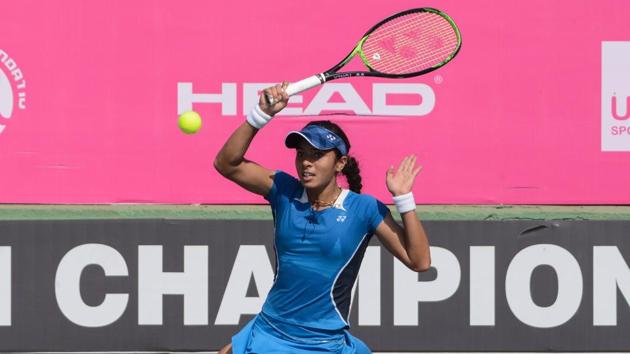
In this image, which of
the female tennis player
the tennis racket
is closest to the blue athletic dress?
the female tennis player

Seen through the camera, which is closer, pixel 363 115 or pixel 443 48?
pixel 443 48

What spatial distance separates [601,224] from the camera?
23.5 feet

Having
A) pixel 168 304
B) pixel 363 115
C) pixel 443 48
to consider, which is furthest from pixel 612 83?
pixel 168 304

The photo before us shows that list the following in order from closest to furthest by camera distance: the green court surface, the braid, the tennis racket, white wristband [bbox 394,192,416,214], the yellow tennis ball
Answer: white wristband [bbox 394,192,416,214], the braid, the yellow tennis ball, the tennis racket, the green court surface

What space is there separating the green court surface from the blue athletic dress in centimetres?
271

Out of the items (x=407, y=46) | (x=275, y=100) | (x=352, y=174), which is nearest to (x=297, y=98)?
(x=407, y=46)

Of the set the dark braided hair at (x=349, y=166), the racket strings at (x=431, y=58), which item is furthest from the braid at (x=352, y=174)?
the racket strings at (x=431, y=58)

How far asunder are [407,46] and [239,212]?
204 centimetres

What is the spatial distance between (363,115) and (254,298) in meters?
1.31

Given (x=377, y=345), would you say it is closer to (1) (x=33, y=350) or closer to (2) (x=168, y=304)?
(2) (x=168, y=304)

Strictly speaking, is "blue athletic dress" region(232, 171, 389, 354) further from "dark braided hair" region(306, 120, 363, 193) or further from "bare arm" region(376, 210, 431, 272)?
"dark braided hair" region(306, 120, 363, 193)

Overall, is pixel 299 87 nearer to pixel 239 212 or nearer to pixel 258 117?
pixel 258 117

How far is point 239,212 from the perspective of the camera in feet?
23.6

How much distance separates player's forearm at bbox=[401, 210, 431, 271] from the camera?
432 cm
